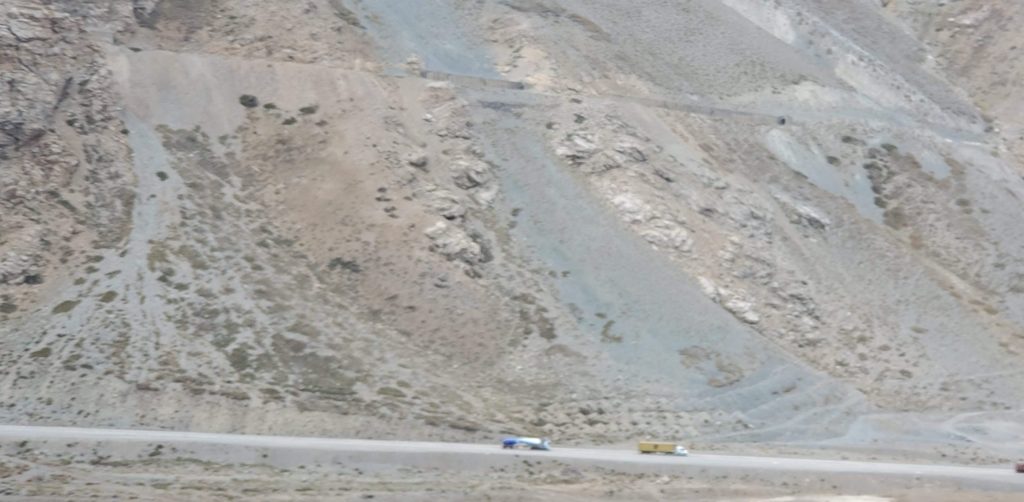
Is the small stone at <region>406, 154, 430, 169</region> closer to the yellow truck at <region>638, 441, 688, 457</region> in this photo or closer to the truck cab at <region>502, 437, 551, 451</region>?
the truck cab at <region>502, 437, 551, 451</region>

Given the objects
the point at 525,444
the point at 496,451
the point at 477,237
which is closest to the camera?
the point at 496,451

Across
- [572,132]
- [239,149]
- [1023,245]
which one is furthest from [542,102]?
[1023,245]

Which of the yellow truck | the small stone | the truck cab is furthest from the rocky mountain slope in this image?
the yellow truck

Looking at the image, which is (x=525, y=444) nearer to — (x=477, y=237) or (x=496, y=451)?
(x=496, y=451)

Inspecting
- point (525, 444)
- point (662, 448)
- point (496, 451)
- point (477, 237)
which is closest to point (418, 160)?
point (477, 237)

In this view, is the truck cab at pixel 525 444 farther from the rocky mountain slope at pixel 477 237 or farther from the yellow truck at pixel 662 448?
the yellow truck at pixel 662 448

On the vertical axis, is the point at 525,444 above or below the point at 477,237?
below

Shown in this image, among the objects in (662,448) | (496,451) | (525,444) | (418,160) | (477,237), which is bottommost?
(496,451)
